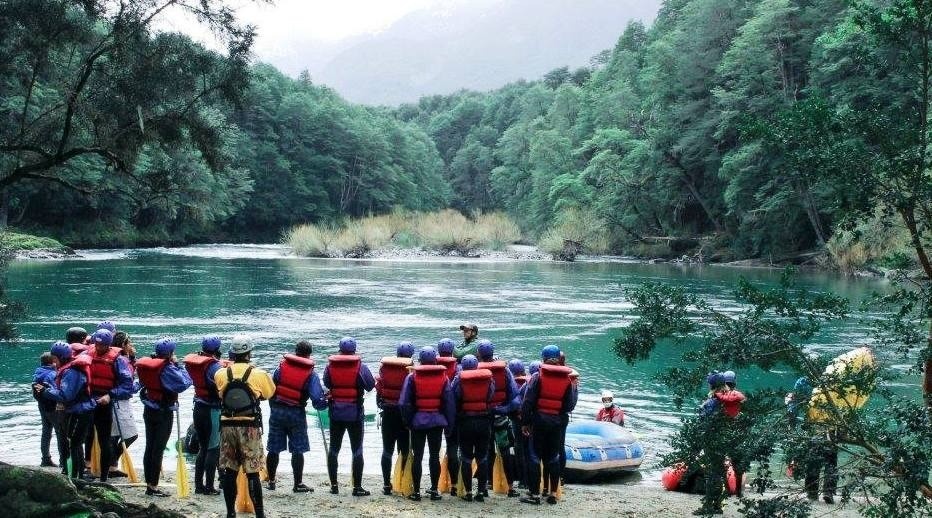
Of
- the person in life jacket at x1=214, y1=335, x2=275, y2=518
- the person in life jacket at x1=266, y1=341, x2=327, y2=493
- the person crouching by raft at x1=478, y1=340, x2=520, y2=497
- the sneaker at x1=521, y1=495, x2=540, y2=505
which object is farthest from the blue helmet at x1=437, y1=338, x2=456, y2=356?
the person in life jacket at x1=214, y1=335, x2=275, y2=518

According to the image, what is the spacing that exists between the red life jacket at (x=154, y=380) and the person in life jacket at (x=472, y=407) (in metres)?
3.08

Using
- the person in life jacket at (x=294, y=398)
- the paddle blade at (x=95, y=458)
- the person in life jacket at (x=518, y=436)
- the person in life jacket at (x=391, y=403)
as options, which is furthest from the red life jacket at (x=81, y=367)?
the person in life jacket at (x=518, y=436)

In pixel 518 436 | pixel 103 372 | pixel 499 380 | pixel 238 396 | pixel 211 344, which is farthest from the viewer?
pixel 518 436

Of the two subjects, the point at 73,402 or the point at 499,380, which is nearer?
the point at 73,402

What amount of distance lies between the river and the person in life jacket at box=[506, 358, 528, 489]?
10.0ft

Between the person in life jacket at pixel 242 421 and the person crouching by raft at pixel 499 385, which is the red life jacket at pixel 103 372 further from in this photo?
the person crouching by raft at pixel 499 385

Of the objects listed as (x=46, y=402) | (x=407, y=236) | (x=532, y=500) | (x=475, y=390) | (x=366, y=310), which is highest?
(x=407, y=236)

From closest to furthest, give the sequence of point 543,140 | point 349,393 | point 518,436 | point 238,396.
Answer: point 238,396 < point 349,393 < point 518,436 < point 543,140

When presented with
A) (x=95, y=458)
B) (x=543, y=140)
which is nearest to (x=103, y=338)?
(x=95, y=458)

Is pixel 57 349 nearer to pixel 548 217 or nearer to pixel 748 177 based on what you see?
pixel 748 177

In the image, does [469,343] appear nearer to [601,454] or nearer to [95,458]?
[601,454]

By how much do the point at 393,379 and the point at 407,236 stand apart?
5932 centimetres

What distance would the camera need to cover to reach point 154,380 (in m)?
9.55

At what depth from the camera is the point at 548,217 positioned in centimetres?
8175
